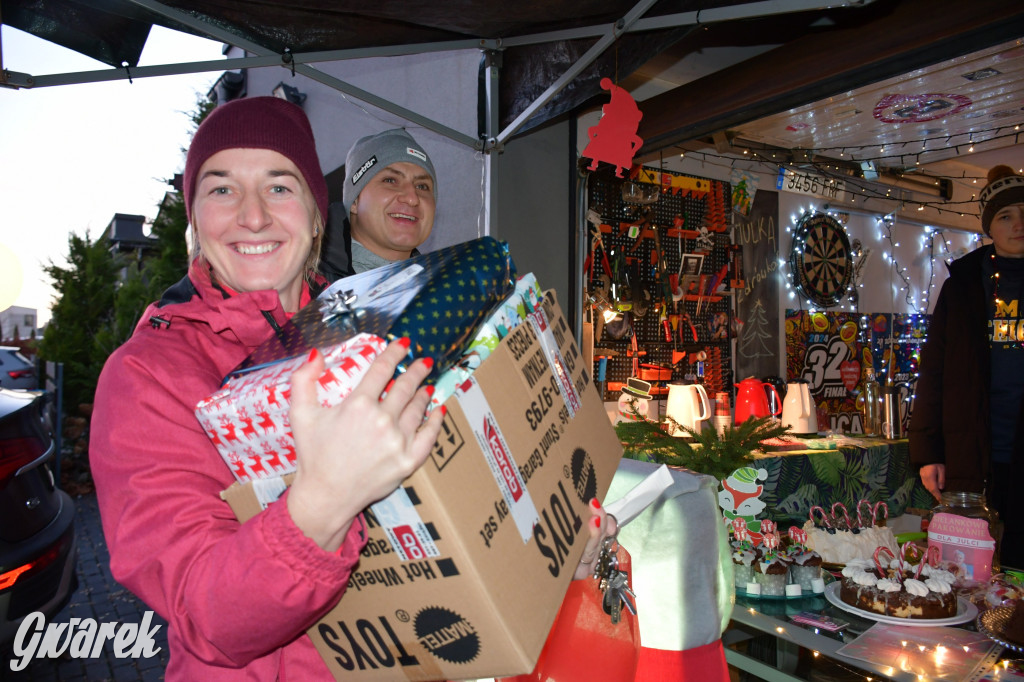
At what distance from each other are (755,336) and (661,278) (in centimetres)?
108

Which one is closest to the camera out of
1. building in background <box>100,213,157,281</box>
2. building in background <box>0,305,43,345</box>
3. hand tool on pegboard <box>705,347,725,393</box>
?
hand tool on pegboard <box>705,347,725,393</box>

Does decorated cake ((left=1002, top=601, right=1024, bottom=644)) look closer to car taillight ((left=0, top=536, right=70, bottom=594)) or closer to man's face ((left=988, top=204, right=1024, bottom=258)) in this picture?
man's face ((left=988, top=204, right=1024, bottom=258))


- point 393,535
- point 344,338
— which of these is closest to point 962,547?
point 393,535

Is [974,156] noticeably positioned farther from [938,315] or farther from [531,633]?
[531,633]

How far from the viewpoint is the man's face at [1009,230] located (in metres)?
2.89

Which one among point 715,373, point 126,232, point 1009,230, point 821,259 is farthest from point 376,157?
point 126,232

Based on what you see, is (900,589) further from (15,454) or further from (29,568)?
(15,454)

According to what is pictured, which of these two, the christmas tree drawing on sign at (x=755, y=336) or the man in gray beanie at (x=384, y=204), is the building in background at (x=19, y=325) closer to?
the man in gray beanie at (x=384, y=204)

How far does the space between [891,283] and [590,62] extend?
537 cm

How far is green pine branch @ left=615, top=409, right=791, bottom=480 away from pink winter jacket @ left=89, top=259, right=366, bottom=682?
1.52 meters

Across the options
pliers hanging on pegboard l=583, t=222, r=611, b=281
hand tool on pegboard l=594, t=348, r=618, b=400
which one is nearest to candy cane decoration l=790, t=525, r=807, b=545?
hand tool on pegboard l=594, t=348, r=618, b=400

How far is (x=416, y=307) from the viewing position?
0.79 metres

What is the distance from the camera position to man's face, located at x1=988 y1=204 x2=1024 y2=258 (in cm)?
289

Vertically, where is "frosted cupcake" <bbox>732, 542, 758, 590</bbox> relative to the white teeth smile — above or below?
below
